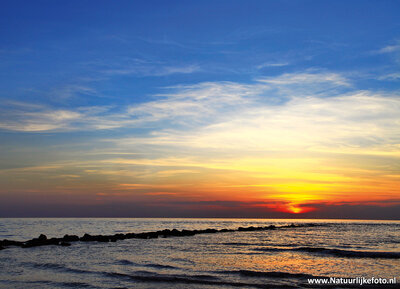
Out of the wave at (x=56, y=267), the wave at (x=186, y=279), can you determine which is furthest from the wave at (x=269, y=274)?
the wave at (x=56, y=267)

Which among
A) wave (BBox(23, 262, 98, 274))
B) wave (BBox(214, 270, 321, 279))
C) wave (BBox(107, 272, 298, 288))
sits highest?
wave (BBox(107, 272, 298, 288))

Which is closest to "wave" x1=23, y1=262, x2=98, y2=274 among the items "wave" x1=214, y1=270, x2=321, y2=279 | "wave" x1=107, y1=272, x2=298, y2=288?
"wave" x1=107, y1=272, x2=298, y2=288

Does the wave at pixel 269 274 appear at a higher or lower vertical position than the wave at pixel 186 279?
lower

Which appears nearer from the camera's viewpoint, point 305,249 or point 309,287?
point 309,287

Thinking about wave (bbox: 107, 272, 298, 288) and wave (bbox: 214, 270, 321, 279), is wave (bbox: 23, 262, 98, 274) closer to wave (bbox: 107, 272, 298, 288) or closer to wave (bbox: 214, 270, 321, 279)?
wave (bbox: 107, 272, 298, 288)

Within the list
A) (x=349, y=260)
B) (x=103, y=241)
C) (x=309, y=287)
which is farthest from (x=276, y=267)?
(x=103, y=241)

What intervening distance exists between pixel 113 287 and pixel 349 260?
726 inches

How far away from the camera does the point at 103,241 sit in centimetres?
3878

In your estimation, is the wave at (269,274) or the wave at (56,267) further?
the wave at (56,267)

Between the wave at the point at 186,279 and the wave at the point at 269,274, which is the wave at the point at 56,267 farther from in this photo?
the wave at the point at 269,274

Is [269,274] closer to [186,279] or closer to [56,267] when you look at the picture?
[186,279]

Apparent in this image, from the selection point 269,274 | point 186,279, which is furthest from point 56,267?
point 269,274

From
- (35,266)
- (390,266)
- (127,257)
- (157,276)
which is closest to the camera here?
(157,276)

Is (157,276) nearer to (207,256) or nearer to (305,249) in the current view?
(207,256)
